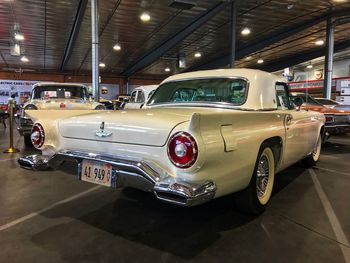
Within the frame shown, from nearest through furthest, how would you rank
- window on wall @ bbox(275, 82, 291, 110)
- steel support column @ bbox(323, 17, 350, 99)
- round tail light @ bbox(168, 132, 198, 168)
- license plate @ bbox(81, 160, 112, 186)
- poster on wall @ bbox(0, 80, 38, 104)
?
round tail light @ bbox(168, 132, 198, 168) → license plate @ bbox(81, 160, 112, 186) → window on wall @ bbox(275, 82, 291, 110) → steel support column @ bbox(323, 17, 350, 99) → poster on wall @ bbox(0, 80, 38, 104)

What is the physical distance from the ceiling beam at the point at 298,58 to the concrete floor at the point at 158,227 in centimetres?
1737

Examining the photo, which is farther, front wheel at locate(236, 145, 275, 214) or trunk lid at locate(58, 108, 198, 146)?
front wheel at locate(236, 145, 275, 214)

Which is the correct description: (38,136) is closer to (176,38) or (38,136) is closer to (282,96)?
(282,96)

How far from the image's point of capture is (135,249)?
2459 mm

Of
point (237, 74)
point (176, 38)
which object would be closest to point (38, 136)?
point (237, 74)

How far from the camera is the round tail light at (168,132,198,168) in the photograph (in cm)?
212

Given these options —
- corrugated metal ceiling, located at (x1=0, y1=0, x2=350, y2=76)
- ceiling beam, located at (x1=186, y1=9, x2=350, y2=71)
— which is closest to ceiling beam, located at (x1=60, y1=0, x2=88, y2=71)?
corrugated metal ceiling, located at (x1=0, y1=0, x2=350, y2=76)

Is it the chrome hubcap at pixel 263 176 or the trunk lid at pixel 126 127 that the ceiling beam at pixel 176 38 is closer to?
the chrome hubcap at pixel 263 176

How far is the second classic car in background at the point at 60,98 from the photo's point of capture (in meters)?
7.86

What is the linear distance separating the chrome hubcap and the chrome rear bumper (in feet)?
4.23

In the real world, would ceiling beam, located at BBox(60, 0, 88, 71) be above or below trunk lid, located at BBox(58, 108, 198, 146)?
above

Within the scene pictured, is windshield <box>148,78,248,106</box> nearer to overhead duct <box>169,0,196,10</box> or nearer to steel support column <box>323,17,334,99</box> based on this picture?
overhead duct <box>169,0,196,10</box>

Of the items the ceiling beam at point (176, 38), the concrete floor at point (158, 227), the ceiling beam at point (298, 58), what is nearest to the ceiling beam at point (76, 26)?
the ceiling beam at point (176, 38)

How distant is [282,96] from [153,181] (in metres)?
2.74
